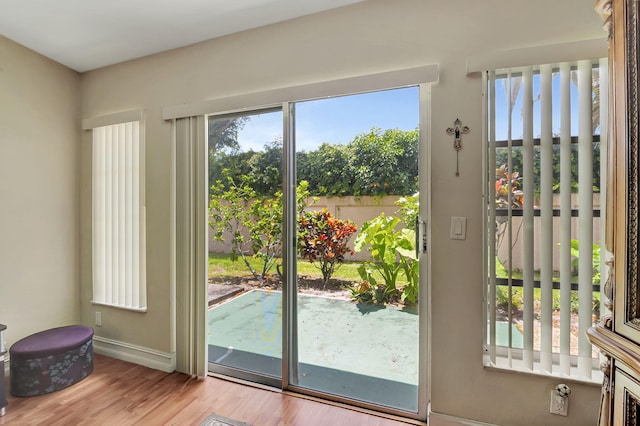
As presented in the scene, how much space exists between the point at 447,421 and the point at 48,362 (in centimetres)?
258

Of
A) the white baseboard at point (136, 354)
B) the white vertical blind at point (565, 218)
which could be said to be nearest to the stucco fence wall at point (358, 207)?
the white vertical blind at point (565, 218)

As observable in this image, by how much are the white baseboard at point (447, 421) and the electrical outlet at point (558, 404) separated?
31cm

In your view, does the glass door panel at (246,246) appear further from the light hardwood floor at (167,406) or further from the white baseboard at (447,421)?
the white baseboard at (447,421)

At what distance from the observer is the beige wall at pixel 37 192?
2332 millimetres

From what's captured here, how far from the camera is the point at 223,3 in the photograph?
73.8 inches

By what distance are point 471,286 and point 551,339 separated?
0.44 m

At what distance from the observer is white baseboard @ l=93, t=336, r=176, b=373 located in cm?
240

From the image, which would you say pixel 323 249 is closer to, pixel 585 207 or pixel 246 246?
pixel 246 246

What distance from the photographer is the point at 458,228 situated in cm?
169

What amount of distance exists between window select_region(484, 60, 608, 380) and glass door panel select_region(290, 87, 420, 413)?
0.43 meters

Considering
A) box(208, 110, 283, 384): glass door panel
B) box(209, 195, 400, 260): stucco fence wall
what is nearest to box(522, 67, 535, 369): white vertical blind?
box(209, 195, 400, 260): stucco fence wall

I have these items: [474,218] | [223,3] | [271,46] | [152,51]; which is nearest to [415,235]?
[474,218]

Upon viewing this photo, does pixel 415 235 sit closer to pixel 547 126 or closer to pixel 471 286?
pixel 471 286

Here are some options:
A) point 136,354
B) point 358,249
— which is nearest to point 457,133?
point 358,249
